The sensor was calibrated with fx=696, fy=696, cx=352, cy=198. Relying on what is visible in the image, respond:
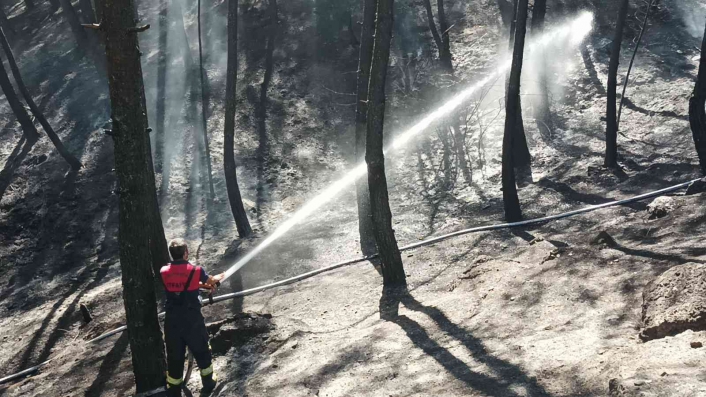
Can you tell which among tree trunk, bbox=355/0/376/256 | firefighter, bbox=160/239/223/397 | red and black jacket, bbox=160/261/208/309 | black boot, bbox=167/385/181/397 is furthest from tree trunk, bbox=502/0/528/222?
black boot, bbox=167/385/181/397

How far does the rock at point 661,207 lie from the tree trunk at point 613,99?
4.92 metres

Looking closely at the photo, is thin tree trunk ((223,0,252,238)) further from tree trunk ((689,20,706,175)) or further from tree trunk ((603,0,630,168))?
tree trunk ((689,20,706,175))

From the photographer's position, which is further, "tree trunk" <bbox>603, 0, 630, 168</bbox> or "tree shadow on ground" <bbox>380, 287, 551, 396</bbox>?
"tree trunk" <bbox>603, 0, 630, 168</bbox>

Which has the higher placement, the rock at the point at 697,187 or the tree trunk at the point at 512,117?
the tree trunk at the point at 512,117

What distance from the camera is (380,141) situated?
10.7 m

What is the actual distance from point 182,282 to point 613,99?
12.3m

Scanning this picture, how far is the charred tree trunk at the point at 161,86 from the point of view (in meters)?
21.6

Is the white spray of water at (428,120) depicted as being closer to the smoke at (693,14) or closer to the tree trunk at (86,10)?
the smoke at (693,14)

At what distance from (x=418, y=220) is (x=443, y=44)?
9.36 metres

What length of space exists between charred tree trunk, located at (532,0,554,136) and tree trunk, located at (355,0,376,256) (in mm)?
7484

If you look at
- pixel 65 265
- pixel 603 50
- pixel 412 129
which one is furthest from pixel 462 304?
pixel 603 50

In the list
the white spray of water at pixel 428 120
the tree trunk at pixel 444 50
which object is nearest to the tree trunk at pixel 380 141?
the white spray of water at pixel 428 120

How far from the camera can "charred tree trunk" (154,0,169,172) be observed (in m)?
21.6

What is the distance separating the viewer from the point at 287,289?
12.7 m
